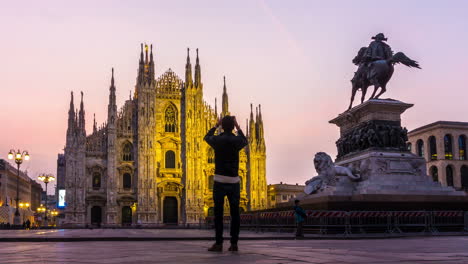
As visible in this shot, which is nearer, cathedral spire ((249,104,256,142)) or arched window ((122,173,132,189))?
arched window ((122,173,132,189))

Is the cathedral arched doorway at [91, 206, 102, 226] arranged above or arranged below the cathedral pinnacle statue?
below

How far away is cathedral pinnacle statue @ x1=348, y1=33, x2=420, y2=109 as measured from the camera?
24.2 m

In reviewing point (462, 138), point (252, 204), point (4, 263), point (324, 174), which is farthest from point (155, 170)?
point (4, 263)

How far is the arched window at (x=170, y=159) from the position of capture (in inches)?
2509

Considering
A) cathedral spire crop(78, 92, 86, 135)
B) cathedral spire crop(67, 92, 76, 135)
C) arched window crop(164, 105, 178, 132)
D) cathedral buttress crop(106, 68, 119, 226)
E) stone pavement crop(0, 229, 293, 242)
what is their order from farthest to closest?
arched window crop(164, 105, 178, 132) < cathedral spire crop(67, 92, 76, 135) < cathedral spire crop(78, 92, 86, 135) < cathedral buttress crop(106, 68, 119, 226) < stone pavement crop(0, 229, 293, 242)

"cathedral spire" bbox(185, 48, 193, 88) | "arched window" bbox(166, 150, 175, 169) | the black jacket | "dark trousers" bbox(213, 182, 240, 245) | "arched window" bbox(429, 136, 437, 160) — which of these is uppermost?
"cathedral spire" bbox(185, 48, 193, 88)

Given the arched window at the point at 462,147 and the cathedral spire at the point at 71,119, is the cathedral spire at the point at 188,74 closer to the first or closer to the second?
the cathedral spire at the point at 71,119

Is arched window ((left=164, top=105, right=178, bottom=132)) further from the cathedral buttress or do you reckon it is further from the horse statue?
the horse statue

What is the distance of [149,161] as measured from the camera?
61.6 meters

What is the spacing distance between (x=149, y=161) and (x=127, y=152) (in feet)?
9.25

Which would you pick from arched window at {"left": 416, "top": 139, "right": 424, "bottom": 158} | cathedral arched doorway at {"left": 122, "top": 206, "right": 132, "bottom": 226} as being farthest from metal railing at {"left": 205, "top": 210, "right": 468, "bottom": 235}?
arched window at {"left": 416, "top": 139, "right": 424, "bottom": 158}

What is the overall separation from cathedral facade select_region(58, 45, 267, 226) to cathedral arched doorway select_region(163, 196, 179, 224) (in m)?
0.11

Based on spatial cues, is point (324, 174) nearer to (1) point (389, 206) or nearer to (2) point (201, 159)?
(1) point (389, 206)

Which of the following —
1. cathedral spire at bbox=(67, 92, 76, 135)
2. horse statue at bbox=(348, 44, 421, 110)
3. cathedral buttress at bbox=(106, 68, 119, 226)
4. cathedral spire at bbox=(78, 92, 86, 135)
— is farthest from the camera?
cathedral spire at bbox=(67, 92, 76, 135)
